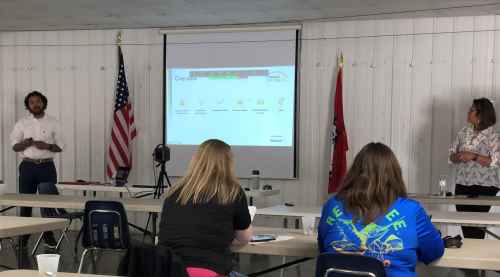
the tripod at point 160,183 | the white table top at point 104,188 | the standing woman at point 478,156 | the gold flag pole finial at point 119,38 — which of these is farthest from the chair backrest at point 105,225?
the gold flag pole finial at point 119,38

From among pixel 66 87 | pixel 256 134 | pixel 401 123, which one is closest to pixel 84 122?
pixel 66 87

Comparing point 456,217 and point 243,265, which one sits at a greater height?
point 456,217

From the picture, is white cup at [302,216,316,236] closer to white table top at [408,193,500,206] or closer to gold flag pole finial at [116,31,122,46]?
white table top at [408,193,500,206]

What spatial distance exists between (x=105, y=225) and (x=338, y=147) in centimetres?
347

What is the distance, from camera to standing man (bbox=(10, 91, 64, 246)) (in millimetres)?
6516

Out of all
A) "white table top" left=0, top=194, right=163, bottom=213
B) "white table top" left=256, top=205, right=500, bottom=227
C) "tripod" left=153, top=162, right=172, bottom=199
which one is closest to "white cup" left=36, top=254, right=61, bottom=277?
"white table top" left=256, top=205, right=500, bottom=227

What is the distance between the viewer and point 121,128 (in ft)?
24.9

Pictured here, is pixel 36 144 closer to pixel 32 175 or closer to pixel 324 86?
pixel 32 175

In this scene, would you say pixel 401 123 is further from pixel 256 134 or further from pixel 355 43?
pixel 256 134

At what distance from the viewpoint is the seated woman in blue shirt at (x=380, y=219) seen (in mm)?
2430


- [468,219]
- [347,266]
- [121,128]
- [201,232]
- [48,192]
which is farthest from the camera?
[121,128]

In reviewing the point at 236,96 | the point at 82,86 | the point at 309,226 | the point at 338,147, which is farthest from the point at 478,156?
the point at 82,86

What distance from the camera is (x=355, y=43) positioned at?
7.02 meters

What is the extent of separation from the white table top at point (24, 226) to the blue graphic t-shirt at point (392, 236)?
1.81 m
